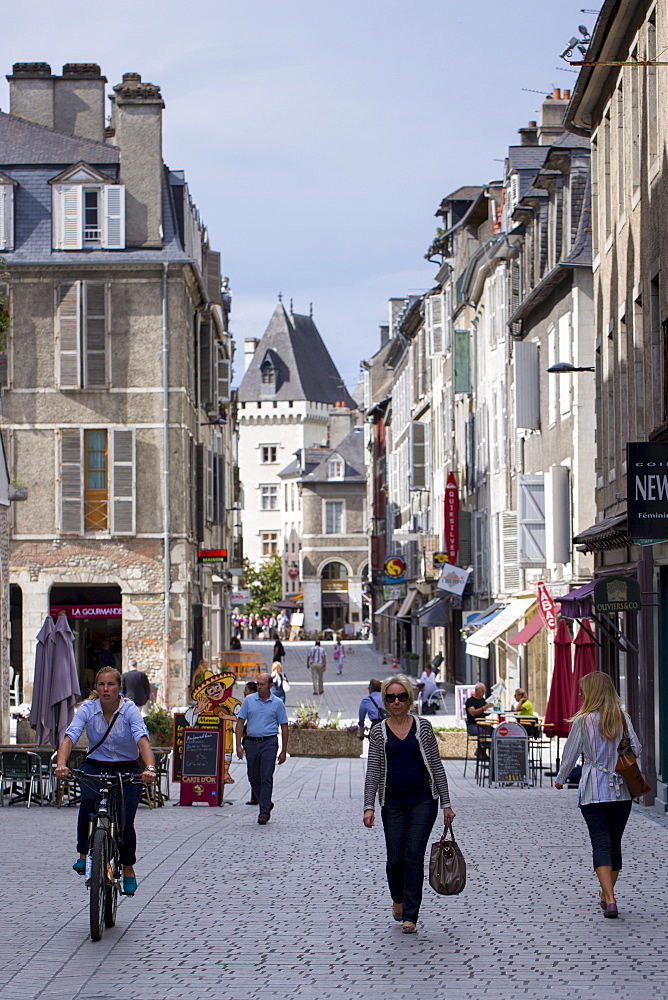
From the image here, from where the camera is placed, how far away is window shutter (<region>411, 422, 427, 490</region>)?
55281mm

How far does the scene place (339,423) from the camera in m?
132

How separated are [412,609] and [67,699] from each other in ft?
124

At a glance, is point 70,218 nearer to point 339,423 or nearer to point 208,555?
point 208,555

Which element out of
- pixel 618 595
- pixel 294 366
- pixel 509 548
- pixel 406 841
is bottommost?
pixel 406 841

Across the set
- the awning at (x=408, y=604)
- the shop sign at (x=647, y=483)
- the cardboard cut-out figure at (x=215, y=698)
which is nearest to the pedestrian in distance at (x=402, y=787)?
the shop sign at (x=647, y=483)

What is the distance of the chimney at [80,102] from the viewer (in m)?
38.8

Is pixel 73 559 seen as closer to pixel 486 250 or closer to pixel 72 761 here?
pixel 486 250

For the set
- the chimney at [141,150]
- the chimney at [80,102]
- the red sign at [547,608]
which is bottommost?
the red sign at [547,608]

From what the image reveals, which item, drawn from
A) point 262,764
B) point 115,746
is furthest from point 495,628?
point 115,746

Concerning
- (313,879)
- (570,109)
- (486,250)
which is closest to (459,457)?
(486,250)

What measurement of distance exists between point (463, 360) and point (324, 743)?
19.7m

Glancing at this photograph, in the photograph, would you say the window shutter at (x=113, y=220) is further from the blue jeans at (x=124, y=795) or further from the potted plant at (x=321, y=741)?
the blue jeans at (x=124, y=795)

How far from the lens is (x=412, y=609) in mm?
56969

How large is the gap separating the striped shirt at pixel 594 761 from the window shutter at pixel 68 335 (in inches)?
1015
